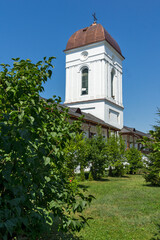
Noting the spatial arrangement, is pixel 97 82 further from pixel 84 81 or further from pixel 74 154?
pixel 74 154

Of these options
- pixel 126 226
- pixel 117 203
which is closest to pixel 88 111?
pixel 117 203

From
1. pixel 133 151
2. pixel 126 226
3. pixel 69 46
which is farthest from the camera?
pixel 69 46

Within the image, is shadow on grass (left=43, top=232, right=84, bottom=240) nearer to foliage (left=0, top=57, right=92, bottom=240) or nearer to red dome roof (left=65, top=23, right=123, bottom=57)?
foliage (left=0, top=57, right=92, bottom=240)

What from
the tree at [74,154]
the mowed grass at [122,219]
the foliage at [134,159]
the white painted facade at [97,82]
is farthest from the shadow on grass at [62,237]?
the white painted facade at [97,82]

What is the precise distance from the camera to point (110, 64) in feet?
97.9

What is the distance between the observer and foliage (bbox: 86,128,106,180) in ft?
47.5

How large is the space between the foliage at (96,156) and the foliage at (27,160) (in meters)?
11.3

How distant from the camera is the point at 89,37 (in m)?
29.6

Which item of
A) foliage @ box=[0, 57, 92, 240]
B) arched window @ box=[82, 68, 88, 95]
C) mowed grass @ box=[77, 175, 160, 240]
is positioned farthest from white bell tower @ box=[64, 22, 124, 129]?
foliage @ box=[0, 57, 92, 240]

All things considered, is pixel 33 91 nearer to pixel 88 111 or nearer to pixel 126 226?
pixel 126 226

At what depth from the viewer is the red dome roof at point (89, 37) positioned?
28.7 metres

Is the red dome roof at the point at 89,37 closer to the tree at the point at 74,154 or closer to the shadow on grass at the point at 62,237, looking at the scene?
the tree at the point at 74,154

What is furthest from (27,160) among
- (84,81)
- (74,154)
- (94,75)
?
(84,81)

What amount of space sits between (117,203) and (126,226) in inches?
97.7
